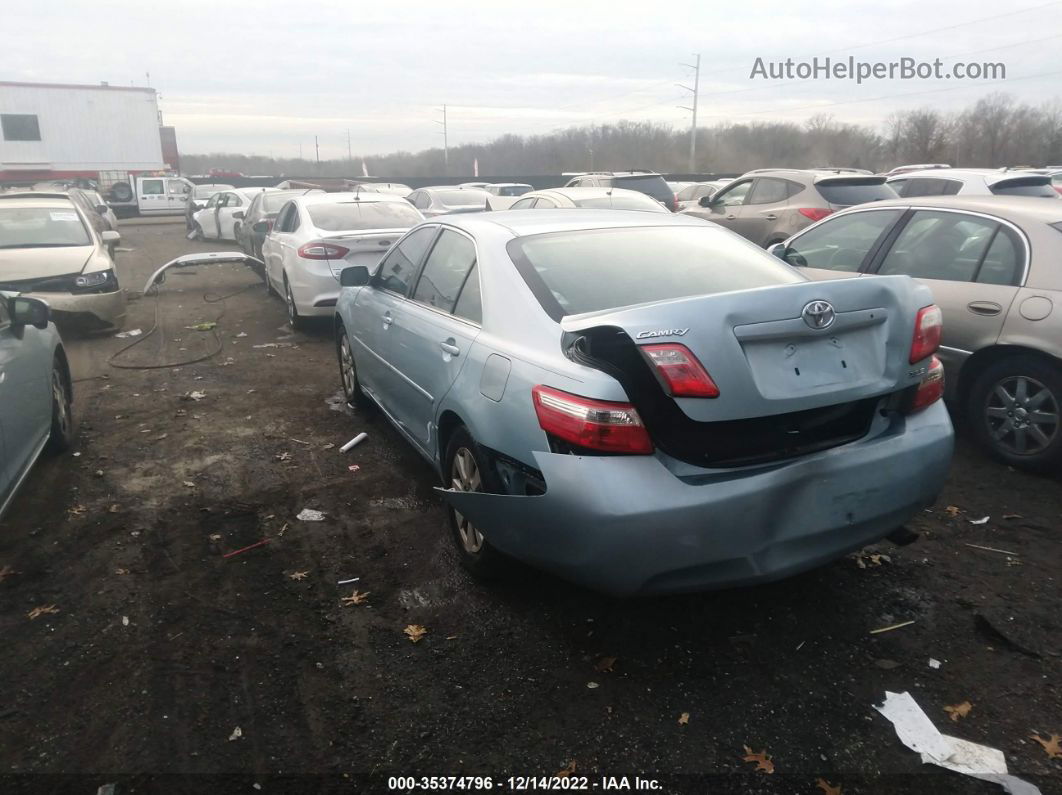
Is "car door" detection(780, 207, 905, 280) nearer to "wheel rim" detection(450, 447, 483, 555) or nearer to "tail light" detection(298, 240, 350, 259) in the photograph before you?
"wheel rim" detection(450, 447, 483, 555)

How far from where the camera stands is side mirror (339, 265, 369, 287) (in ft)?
19.1

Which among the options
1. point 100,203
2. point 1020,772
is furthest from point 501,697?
point 100,203

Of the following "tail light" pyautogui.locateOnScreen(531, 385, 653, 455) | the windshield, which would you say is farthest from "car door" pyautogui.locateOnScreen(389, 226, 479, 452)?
the windshield

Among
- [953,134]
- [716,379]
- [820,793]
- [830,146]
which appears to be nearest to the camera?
[820,793]

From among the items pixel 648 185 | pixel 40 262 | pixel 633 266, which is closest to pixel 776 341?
pixel 633 266

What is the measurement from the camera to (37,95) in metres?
36.4

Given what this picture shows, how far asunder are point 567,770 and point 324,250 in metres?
7.50

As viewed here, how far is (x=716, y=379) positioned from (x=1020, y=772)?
1583 mm

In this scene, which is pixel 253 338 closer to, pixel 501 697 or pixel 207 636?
pixel 207 636

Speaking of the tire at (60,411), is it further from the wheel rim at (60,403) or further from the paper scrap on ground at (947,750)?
the paper scrap on ground at (947,750)

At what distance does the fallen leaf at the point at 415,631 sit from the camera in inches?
134

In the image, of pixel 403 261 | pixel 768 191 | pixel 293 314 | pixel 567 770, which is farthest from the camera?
pixel 768 191

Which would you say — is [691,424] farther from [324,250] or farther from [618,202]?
[618,202]

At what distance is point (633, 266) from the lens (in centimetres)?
380
